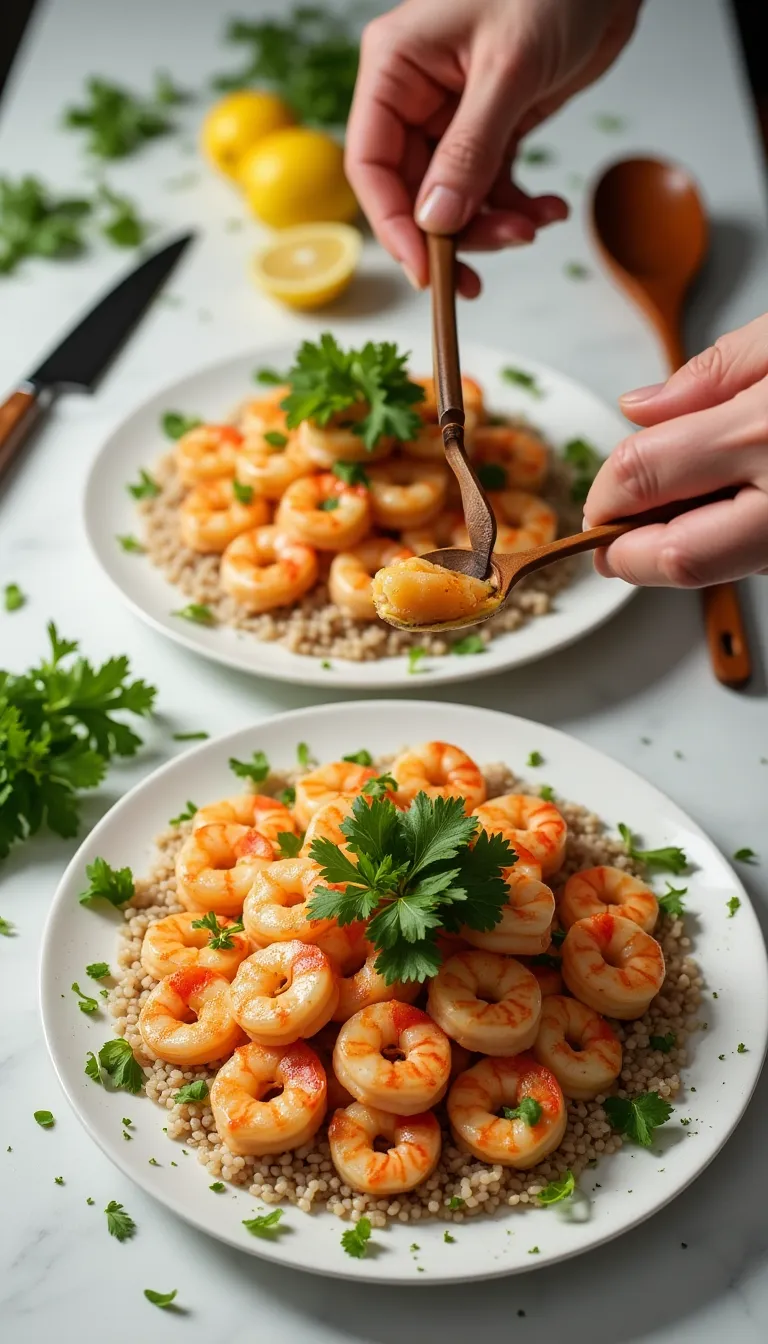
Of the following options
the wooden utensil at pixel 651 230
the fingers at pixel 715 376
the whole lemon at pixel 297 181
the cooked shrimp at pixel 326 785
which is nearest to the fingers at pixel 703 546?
the fingers at pixel 715 376

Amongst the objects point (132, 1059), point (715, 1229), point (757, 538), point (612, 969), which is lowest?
point (715, 1229)

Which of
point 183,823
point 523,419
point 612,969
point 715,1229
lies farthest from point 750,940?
point 523,419

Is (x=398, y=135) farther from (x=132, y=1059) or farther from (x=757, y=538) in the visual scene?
(x=132, y=1059)

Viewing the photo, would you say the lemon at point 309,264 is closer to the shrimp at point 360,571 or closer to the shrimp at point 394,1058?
the shrimp at point 360,571

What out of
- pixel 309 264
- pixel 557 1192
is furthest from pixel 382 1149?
pixel 309 264

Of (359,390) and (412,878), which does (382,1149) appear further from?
(359,390)

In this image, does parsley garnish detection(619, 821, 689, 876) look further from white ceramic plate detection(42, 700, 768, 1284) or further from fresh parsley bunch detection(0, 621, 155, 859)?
fresh parsley bunch detection(0, 621, 155, 859)

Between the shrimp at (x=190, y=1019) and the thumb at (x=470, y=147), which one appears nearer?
the shrimp at (x=190, y=1019)
